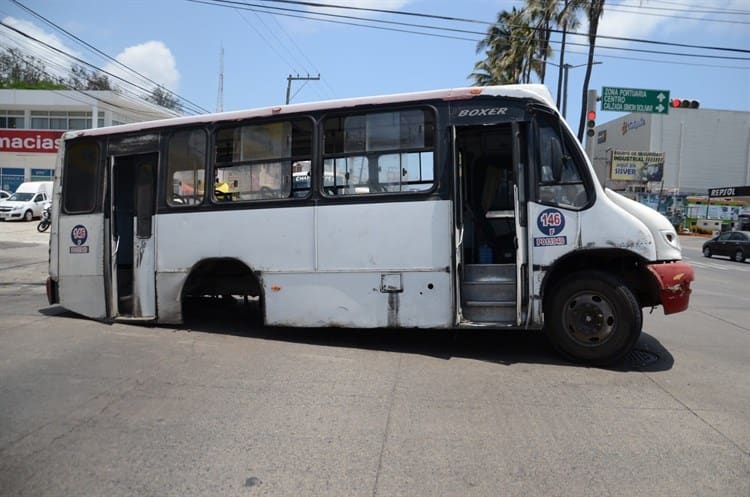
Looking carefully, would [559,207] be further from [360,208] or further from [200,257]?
[200,257]

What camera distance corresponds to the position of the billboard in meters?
60.5

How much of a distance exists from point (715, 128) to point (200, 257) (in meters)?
71.9

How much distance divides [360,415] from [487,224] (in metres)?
3.21

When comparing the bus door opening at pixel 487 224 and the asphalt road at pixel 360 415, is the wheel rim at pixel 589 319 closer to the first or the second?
the asphalt road at pixel 360 415

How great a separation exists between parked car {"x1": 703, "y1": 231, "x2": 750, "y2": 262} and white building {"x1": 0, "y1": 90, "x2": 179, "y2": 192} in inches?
1441

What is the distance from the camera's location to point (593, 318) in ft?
19.4

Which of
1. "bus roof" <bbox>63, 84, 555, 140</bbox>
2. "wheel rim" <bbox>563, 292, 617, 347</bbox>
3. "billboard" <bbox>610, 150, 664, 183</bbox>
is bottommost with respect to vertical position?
"wheel rim" <bbox>563, 292, 617, 347</bbox>

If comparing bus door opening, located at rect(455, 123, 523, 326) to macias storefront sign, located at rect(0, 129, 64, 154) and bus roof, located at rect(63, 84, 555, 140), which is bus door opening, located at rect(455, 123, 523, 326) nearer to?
bus roof, located at rect(63, 84, 555, 140)

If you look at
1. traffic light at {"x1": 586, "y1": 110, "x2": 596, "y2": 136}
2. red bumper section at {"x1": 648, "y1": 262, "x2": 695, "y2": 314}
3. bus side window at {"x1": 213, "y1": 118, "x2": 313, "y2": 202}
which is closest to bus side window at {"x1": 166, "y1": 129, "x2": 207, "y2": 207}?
bus side window at {"x1": 213, "y1": 118, "x2": 313, "y2": 202}

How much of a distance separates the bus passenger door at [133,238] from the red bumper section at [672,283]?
603 cm

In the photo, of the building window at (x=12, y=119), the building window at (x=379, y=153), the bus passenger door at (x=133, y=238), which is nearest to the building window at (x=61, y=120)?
the building window at (x=12, y=119)

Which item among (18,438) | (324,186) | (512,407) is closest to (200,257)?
(324,186)

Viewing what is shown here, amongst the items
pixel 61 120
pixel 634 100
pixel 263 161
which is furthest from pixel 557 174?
pixel 61 120

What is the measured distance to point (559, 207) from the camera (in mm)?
5930
